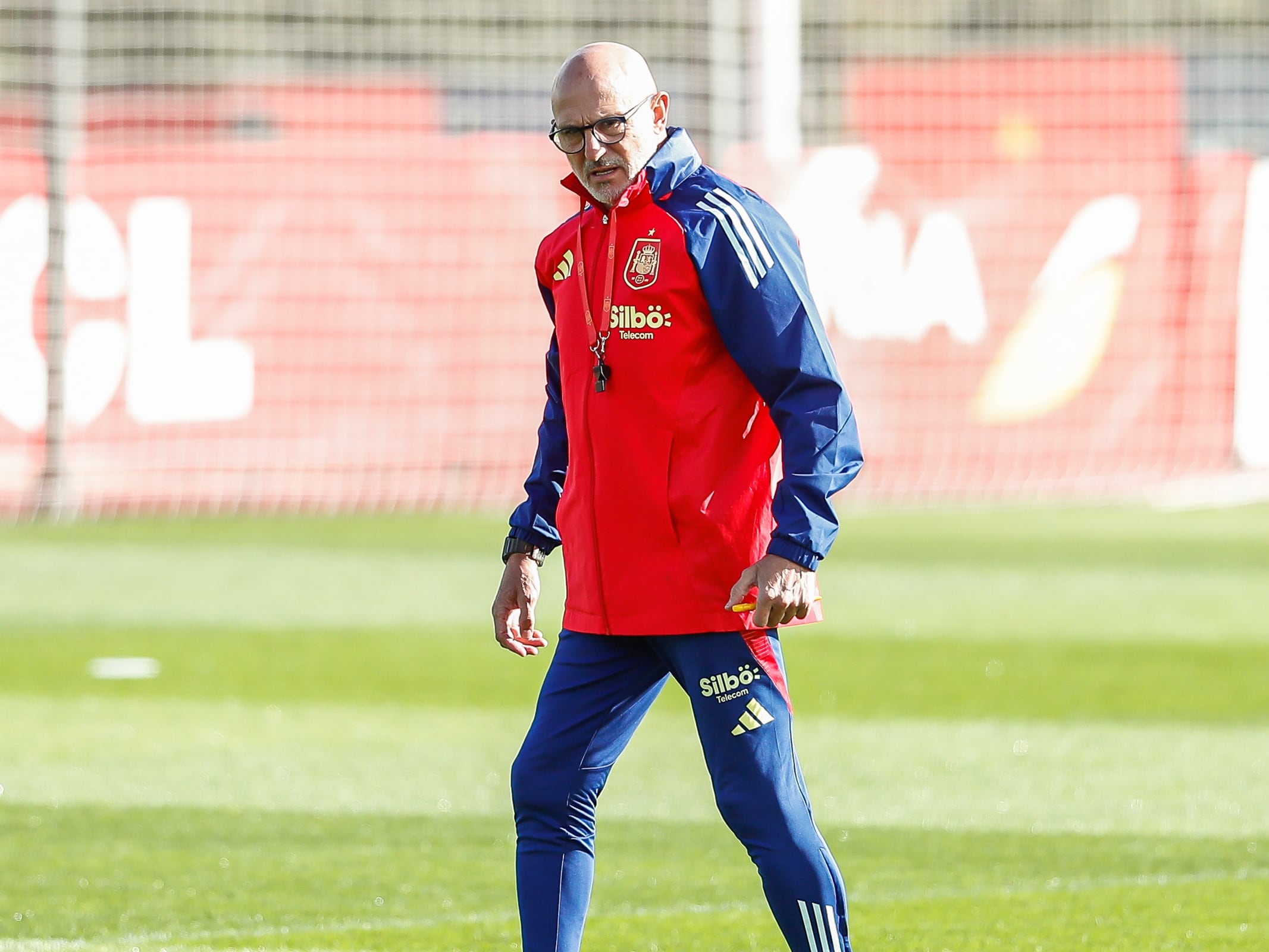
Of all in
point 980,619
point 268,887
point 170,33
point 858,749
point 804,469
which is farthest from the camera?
point 170,33

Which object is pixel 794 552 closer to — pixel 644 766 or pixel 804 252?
pixel 644 766

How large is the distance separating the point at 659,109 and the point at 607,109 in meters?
0.14

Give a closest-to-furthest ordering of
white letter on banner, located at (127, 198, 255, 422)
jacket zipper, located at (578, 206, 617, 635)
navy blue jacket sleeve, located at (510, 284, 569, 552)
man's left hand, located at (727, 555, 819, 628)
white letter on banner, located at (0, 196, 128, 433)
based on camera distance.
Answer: man's left hand, located at (727, 555, 819, 628) < jacket zipper, located at (578, 206, 617, 635) < navy blue jacket sleeve, located at (510, 284, 569, 552) < white letter on banner, located at (0, 196, 128, 433) < white letter on banner, located at (127, 198, 255, 422)

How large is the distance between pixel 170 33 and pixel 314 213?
10.6 m

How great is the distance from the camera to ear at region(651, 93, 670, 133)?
3.63 m

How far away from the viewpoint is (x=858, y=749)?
695 centimetres

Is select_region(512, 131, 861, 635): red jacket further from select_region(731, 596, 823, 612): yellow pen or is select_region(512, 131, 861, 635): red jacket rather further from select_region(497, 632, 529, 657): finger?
select_region(497, 632, 529, 657): finger

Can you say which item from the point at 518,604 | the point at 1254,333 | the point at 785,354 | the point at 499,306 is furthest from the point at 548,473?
the point at 1254,333

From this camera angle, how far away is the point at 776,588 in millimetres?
3398

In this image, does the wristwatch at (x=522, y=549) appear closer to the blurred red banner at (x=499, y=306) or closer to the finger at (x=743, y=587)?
the finger at (x=743, y=587)

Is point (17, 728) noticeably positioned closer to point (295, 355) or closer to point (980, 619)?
point (980, 619)

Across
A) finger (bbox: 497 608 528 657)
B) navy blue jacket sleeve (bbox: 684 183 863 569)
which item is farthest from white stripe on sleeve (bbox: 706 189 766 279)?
finger (bbox: 497 608 528 657)

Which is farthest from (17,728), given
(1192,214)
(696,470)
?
(1192,214)

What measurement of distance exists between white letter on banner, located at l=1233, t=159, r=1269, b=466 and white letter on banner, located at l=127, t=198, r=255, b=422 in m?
7.20
